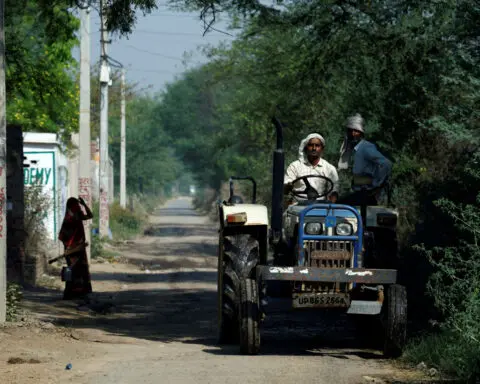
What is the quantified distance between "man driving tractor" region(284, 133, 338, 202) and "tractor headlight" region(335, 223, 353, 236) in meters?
0.94

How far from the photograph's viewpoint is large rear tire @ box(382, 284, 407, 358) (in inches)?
439

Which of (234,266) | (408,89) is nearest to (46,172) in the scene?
(408,89)

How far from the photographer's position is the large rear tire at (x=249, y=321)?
11117 mm

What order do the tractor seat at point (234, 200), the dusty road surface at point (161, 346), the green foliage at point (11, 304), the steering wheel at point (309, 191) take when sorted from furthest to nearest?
1. the green foliage at point (11, 304)
2. the tractor seat at point (234, 200)
3. the steering wheel at point (309, 191)
4. the dusty road surface at point (161, 346)

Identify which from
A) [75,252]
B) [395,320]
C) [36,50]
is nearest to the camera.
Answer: [395,320]

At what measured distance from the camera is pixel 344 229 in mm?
11344

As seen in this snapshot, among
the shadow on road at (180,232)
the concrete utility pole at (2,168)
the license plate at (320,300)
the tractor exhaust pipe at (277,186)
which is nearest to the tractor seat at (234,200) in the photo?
the tractor exhaust pipe at (277,186)

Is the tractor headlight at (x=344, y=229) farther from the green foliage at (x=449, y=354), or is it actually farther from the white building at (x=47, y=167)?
the white building at (x=47, y=167)

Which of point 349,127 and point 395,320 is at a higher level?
point 349,127

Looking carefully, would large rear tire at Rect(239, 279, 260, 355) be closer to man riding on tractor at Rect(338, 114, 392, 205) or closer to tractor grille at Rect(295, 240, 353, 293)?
tractor grille at Rect(295, 240, 353, 293)

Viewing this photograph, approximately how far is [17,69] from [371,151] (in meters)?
8.22

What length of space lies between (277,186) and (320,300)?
1.21m

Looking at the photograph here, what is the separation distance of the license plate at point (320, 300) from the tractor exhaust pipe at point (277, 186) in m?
0.77

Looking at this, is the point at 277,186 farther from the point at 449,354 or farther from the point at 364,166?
the point at 449,354
